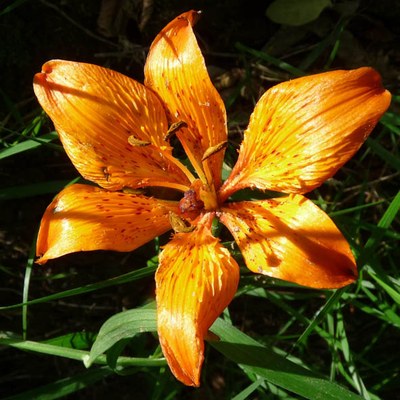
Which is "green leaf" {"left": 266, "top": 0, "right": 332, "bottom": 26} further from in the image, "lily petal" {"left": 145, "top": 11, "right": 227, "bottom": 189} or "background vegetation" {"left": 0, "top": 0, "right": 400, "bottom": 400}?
"lily petal" {"left": 145, "top": 11, "right": 227, "bottom": 189}

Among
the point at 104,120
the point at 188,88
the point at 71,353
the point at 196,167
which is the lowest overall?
the point at 71,353

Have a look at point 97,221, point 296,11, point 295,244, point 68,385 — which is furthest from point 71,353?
point 296,11

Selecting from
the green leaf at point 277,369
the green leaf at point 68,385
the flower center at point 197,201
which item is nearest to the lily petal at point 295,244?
the flower center at point 197,201

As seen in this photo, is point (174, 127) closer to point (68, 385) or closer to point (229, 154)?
point (229, 154)

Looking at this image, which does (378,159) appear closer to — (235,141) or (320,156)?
(235,141)

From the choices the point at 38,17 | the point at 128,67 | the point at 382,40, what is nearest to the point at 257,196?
the point at 128,67

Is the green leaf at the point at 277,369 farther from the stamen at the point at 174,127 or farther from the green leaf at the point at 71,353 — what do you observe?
the stamen at the point at 174,127
